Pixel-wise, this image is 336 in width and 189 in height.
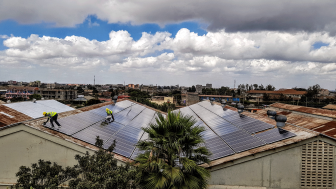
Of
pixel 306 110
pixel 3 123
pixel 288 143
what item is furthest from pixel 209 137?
pixel 306 110

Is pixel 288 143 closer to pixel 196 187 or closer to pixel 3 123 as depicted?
pixel 196 187

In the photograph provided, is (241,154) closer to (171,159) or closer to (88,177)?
(171,159)

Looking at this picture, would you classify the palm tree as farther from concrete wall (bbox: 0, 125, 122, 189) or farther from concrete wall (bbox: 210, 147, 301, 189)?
concrete wall (bbox: 0, 125, 122, 189)

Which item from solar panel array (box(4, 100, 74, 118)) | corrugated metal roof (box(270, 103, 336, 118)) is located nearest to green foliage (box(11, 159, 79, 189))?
solar panel array (box(4, 100, 74, 118))

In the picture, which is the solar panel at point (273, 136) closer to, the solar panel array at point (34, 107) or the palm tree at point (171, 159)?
the palm tree at point (171, 159)

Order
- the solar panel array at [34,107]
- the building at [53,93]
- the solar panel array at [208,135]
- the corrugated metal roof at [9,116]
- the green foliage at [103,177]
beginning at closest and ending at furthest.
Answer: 1. the green foliage at [103,177]
2. the solar panel array at [208,135]
3. the corrugated metal roof at [9,116]
4. the solar panel array at [34,107]
5. the building at [53,93]

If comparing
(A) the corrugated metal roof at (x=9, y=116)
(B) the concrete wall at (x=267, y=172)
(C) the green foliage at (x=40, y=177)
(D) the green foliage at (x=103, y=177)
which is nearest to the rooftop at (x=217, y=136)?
(B) the concrete wall at (x=267, y=172)
